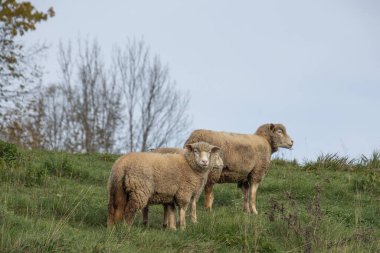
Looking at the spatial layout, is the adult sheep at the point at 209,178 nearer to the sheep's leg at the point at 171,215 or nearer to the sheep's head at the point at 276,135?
the sheep's leg at the point at 171,215

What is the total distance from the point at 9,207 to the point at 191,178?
2.86m

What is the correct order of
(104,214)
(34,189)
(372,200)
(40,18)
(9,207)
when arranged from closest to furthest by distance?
(9,207)
(104,214)
(34,189)
(372,200)
(40,18)

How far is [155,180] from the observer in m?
9.55

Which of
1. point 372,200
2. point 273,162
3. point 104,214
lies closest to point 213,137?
point 104,214

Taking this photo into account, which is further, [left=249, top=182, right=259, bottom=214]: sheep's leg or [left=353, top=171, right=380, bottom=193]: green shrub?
[left=353, top=171, right=380, bottom=193]: green shrub

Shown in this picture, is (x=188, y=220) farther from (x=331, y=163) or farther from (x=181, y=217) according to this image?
(x=331, y=163)

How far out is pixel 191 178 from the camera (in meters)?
10.1

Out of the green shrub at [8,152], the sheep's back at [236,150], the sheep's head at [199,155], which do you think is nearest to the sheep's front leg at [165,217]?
the sheep's head at [199,155]

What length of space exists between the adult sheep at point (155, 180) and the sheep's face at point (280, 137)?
10.9 feet

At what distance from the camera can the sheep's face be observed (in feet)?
44.8

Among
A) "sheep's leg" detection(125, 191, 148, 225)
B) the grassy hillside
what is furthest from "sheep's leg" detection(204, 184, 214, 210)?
"sheep's leg" detection(125, 191, 148, 225)

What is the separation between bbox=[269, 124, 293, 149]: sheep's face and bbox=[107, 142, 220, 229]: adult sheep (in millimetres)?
3310

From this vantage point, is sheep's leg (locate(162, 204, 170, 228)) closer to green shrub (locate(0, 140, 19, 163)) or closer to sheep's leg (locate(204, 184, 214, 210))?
sheep's leg (locate(204, 184, 214, 210))

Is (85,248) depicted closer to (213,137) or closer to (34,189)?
(34,189)
